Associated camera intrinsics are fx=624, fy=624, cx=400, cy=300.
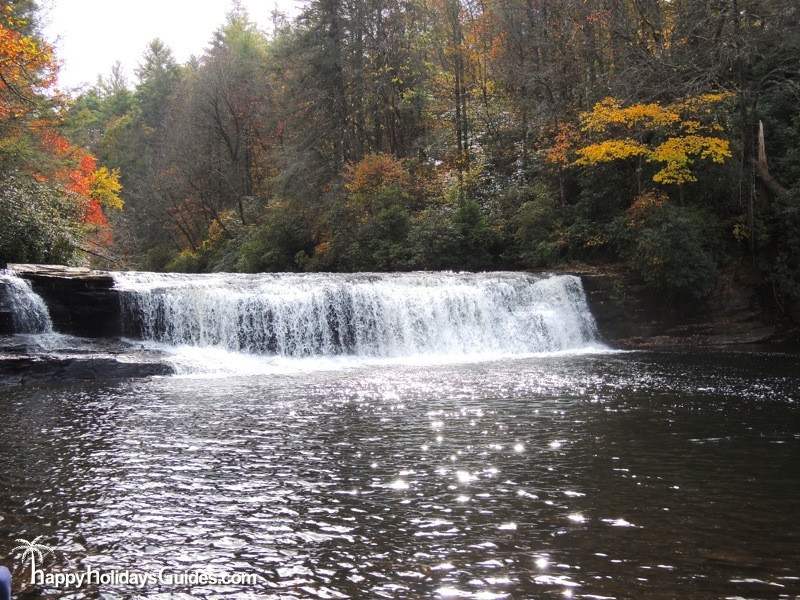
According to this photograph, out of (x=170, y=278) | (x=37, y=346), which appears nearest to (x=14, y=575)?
(x=37, y=346)

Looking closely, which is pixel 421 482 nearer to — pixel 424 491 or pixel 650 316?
pixel 424 491

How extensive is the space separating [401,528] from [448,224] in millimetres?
19453

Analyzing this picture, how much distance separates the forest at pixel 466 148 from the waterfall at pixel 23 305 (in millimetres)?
3719

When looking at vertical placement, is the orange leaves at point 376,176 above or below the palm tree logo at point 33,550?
above

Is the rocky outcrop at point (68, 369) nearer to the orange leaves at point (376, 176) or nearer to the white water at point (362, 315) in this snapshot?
the white water at point (362, 315)

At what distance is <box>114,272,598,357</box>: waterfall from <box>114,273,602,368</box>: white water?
0.09 feet

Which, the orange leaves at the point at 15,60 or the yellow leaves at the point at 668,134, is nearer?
Answer: the orange leaves at the point at 15,60

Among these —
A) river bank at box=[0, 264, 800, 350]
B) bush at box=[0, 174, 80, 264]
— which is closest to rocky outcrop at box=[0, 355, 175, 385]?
river bank at box=[0, 264, 800, 350]

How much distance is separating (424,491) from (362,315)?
11.2 meters

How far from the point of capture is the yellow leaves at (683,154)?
1680 cm

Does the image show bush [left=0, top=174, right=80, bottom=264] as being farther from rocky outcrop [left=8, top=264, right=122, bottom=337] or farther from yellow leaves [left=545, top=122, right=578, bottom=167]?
yellow leaves [left=545, top=122, right=578, bottom=167]

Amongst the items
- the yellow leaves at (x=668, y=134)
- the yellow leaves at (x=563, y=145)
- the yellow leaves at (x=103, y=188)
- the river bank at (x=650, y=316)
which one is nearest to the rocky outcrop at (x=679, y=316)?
the river bank at (x=650, y=316)

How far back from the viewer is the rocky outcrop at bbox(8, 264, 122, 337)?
14.8 meters

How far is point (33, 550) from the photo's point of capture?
4.45 meters
